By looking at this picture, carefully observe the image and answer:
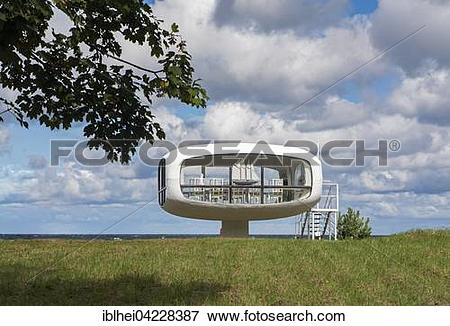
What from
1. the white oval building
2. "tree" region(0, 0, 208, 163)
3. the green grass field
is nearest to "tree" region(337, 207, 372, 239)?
the white oval building

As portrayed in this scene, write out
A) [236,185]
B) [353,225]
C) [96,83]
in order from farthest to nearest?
[353,225] → [236,185] → [96,83]

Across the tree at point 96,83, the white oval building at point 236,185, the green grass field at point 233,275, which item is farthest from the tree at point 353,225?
the tree at point 96,83

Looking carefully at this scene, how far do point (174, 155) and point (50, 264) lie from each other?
18845 mm

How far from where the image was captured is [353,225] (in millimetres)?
46469

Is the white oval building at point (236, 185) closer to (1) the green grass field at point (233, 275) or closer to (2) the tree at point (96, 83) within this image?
(1) the green grass field at point (233, 275)

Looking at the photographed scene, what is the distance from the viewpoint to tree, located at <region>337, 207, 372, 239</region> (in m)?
45.9

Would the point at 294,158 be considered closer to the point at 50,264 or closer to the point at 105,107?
the point at 50,264

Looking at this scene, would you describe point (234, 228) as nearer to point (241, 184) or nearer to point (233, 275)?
point (241, 184)

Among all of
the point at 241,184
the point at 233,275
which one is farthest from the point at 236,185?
the point at 233,275

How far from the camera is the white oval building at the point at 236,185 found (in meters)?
35.3

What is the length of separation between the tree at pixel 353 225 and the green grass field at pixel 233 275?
926 inches

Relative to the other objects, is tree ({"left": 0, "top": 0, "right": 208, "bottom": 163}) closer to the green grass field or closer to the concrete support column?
the green grass field

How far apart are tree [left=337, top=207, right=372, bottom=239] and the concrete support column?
32.4ft

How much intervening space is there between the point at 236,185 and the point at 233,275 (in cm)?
2033
